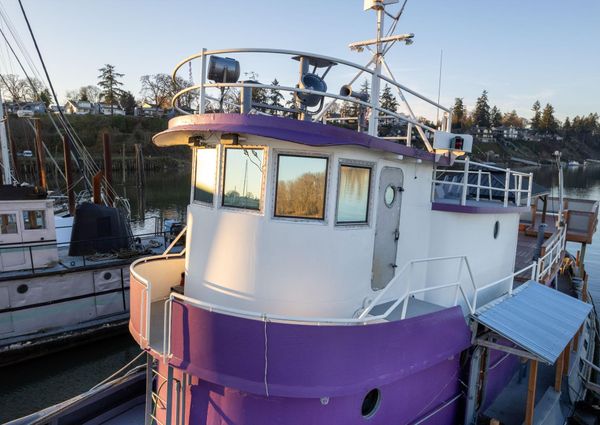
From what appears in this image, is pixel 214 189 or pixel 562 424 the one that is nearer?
pixel 214 189

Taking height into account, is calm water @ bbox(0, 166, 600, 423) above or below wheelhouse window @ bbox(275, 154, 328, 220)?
below

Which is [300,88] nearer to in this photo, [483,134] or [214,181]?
[214,181]

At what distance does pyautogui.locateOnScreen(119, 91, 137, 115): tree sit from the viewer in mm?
88875

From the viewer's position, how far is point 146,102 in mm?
99250

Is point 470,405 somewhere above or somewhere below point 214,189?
below

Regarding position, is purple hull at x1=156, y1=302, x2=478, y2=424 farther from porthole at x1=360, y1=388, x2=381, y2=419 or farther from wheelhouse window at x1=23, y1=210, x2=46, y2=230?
wheelhouse window at x1=23, y1=210, x2=46, y2=230

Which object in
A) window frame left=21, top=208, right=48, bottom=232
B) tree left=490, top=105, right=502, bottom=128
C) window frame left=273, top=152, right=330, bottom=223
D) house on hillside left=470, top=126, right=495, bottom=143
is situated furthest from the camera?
tree left=490, top=105, right=502, bottom=128

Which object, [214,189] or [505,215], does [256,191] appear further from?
[505,215]

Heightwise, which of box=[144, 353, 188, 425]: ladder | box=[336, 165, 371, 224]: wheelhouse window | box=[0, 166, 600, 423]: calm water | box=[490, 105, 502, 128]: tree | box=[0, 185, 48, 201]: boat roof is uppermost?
box=[490, 105, 502, 128]: tree

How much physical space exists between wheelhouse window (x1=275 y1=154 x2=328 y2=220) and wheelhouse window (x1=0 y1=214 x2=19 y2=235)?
11617 millimetres

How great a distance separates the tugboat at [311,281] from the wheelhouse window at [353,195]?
0.02 m

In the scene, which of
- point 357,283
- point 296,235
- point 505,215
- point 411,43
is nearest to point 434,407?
point 357,283

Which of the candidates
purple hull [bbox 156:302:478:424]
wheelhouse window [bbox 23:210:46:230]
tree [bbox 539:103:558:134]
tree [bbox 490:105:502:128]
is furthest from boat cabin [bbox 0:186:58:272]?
tree [bbox 539:103:558:134]

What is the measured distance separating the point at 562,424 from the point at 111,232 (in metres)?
14.9
